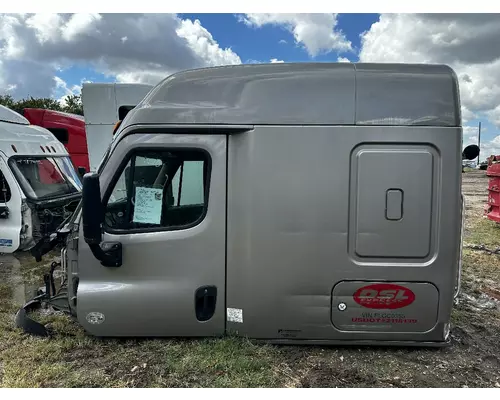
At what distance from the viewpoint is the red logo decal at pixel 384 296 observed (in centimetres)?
345

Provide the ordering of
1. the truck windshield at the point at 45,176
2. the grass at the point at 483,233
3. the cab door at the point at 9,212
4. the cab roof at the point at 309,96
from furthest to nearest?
the grass at the point at 483,233 → the truck windshield at the point at 45,176 → the cab door at the point at 9,212 → the cab roof at the point at 309,96

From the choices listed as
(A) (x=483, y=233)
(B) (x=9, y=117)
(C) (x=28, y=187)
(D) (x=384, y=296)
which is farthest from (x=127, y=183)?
(A) (x=483, y=233)

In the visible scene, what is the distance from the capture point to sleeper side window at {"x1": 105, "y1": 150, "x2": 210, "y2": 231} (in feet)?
11.7

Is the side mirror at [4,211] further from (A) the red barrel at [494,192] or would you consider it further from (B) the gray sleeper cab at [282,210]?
(A) the red barrel at [494,192]

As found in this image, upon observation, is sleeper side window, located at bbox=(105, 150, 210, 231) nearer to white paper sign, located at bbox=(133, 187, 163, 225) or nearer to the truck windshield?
white paper sign, located at bbox=(133, 187, 163, 225)

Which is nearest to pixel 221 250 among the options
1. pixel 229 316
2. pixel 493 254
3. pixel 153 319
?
pixel 229 316

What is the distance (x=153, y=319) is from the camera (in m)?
3.61

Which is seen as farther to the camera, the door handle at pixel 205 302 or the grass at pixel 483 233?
the grass at pixel 483 233

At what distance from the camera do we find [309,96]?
11.1ft

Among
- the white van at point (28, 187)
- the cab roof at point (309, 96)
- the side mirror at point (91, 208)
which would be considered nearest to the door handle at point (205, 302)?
the side mirror at point (91, 208)

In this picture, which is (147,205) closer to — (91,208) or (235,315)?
(91,208)

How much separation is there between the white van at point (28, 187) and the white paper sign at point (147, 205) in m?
4.42

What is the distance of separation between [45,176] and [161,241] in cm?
550

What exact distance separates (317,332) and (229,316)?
30.2 inches
